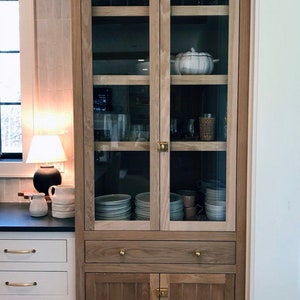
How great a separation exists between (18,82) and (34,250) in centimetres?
113

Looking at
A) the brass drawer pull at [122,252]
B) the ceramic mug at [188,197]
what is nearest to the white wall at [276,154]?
the ceramic mug at [188,197]

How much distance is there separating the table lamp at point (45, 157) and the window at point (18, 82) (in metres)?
0.17

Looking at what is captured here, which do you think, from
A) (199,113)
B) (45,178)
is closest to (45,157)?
(45,178)

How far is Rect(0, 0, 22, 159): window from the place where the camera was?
2174 millimetres

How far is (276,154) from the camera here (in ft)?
4.87

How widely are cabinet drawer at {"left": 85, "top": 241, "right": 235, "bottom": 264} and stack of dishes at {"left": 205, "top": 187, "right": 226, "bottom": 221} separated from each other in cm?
13

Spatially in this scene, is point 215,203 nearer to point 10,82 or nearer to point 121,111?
point 121,111

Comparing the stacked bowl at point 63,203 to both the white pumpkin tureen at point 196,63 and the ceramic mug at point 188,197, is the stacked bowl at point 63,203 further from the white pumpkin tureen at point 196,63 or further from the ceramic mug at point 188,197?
the white pumpkin tureen at point 196,63

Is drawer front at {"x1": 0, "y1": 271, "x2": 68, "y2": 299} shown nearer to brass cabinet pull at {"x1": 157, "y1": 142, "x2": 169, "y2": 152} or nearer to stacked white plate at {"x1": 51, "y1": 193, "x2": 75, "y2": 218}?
stacked white plate at {"x1": 51, "y1": 193, "x2": 75, "y2": 218}

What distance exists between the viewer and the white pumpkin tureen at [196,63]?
1.63 metres

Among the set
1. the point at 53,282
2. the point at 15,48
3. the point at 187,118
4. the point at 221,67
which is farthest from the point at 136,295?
the point at 15,48

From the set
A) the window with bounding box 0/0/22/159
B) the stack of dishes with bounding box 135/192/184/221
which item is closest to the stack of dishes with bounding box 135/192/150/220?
the stack of dishes with bounding box 135/192/184/221

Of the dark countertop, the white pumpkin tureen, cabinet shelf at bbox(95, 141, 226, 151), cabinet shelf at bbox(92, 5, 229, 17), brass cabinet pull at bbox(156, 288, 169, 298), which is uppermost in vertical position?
cabinet shelf at bbox(92, 5, 229, 17)

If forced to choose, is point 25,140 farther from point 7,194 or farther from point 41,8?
point 41,8
